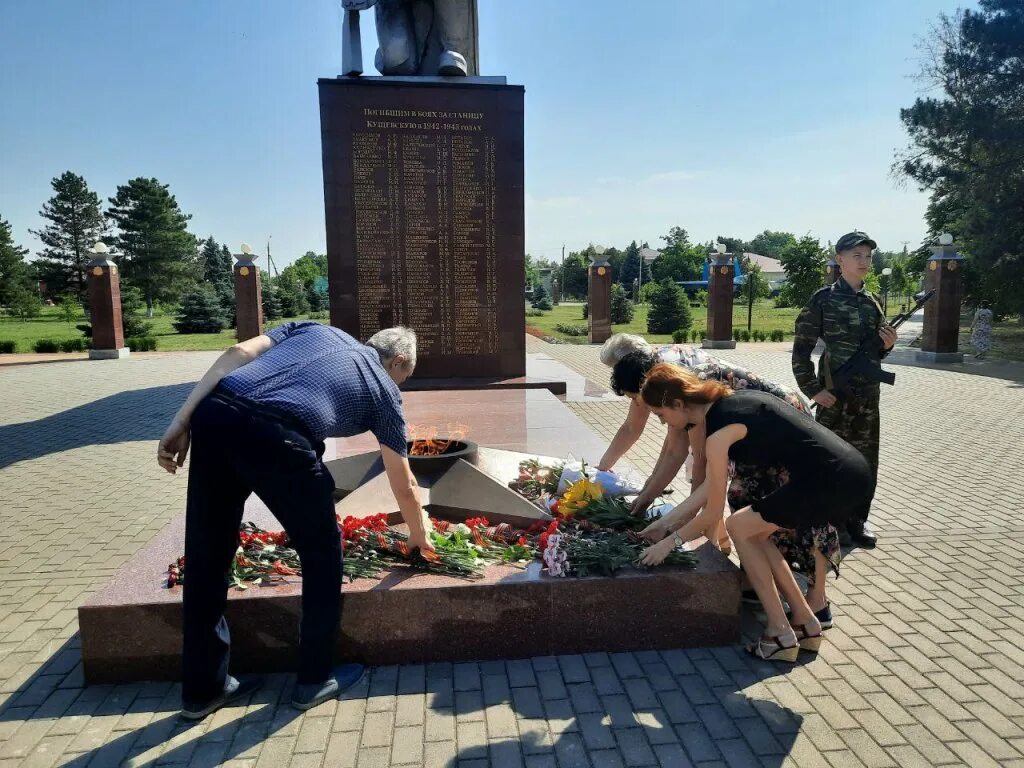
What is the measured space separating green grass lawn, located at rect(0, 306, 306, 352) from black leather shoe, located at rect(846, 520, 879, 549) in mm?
13665

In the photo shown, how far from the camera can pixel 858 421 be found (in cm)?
433

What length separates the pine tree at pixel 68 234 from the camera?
44.7 metres

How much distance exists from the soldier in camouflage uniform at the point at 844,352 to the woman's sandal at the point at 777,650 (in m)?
1.76

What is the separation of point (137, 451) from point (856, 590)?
6696 mm

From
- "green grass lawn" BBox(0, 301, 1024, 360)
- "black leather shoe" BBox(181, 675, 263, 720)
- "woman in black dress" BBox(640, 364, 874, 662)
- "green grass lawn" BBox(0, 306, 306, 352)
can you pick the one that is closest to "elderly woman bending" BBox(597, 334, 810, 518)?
"woman in black dress" BBox(640, 364, 874, 662)

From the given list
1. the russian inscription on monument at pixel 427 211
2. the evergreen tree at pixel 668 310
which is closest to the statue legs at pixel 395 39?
the russian inscription on monument at pixel 427 211

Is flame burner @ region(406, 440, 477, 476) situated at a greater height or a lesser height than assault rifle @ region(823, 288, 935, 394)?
lesser

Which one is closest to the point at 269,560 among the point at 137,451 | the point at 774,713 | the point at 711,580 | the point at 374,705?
the point at 374,705

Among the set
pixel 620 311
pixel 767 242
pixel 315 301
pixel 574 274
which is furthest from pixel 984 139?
pixel 767 242

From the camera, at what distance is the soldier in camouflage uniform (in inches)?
166

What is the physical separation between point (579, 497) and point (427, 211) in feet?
17.8

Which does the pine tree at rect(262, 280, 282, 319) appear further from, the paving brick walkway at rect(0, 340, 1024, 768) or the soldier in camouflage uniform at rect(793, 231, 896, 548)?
the soldier in camouflage uniform at rect(793, 231, 896, 548)

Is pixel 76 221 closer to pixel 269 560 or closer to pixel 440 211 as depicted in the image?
pixel 440 211

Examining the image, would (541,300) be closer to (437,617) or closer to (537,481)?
(537,481)
